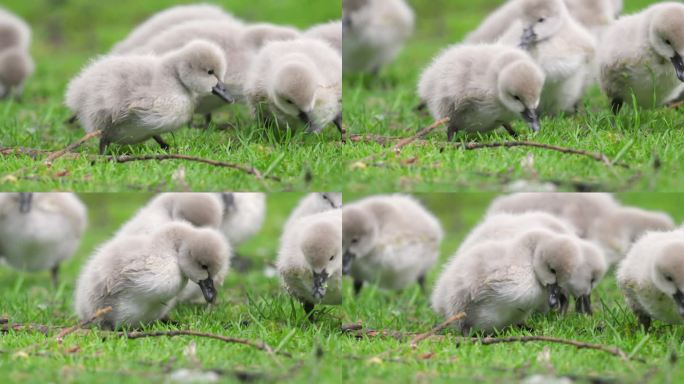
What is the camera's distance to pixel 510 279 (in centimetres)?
595

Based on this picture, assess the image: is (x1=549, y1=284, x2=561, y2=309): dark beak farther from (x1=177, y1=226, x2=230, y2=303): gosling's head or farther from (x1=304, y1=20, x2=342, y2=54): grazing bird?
(x1=304, y1=20, x2=342, y2=54): grazing bird

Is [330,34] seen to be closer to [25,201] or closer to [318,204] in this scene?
[318,204]

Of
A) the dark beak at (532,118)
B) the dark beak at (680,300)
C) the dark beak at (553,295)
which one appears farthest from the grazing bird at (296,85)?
the dark beak at (680,300)

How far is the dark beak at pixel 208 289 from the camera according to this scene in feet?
20.5

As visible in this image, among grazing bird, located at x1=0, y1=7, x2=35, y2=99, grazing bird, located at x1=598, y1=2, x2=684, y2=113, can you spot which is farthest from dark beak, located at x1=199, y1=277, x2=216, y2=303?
grazing bird, located at x1=0, y1=7, x2=35, y2=99

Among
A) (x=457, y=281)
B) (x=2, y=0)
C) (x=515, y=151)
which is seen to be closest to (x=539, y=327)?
(x=457, y=281)

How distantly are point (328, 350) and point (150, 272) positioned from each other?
1.16 meters

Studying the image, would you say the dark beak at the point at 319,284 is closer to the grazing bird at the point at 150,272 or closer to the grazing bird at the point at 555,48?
the grazing bird at the point at 150,272

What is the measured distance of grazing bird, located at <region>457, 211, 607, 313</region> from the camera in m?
6.71

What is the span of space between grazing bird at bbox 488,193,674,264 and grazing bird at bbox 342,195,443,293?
0.62 meters

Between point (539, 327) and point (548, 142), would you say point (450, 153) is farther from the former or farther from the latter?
point (539, 327)

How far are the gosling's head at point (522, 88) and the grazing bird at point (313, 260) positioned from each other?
4.30ft

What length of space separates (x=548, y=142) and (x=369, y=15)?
4.86 meters

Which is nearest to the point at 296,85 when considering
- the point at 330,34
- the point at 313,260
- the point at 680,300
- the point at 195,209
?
the point at 195,209
